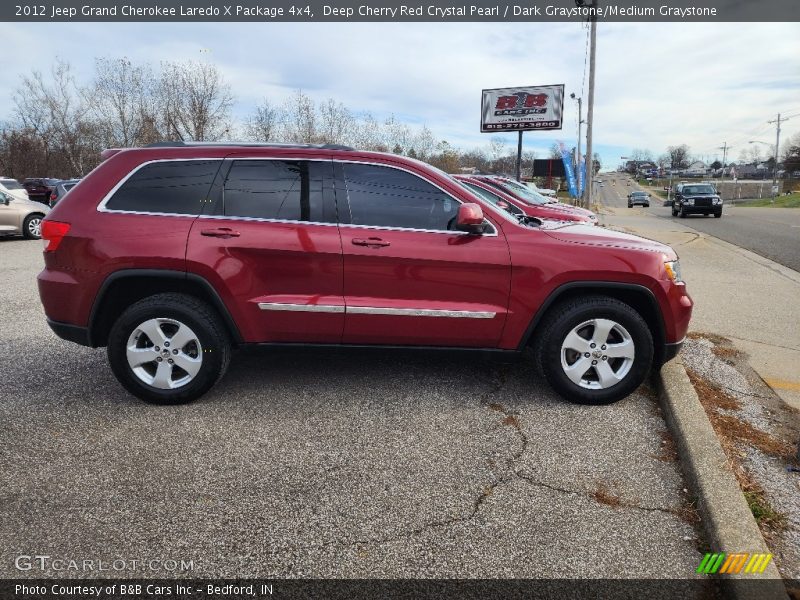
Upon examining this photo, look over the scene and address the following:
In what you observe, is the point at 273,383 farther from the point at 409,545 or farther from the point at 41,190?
the point at 41,190

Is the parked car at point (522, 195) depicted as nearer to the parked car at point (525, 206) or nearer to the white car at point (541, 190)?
the parked car at point (525, 206)

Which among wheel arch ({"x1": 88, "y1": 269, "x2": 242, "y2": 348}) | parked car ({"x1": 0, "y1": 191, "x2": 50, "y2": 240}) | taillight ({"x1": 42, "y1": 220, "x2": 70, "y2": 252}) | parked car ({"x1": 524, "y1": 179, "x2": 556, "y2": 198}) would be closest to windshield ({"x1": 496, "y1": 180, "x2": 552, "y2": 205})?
parked car ({"x1": 524, "y1": 179, "x2": 556, "y2": 198})

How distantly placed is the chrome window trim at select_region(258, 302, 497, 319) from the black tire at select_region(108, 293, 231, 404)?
385mm

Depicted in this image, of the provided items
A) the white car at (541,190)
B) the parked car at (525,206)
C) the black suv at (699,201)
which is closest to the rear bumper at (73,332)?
the parked car at (525,206)

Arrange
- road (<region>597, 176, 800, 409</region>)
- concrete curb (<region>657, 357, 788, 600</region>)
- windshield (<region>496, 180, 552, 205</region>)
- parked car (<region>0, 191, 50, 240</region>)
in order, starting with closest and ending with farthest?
concrete curb (<region>657, 357, 788, 600</region>), road (<region>597, 176, 800, 409</region>), windshield (<region>496, 180, 552, 205</region>), parked car (<region>0, 191, 50, 240</region>)

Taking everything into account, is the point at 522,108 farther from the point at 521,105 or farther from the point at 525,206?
the point at 525,206

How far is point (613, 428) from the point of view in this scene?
3633 mm

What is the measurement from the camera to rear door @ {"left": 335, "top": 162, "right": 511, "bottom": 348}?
12.4 feet

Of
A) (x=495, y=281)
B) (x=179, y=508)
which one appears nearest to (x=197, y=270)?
(x=179, y=508)

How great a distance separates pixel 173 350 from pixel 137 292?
0.52 meters

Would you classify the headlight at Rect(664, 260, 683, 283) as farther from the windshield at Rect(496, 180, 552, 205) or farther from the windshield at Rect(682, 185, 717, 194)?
the windshield at Rect(682, 185, 717, 194)

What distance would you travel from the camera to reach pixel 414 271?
3.79 metres

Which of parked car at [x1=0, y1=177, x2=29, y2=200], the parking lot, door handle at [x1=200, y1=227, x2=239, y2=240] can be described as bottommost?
the parking lot

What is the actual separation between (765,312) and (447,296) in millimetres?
5316
